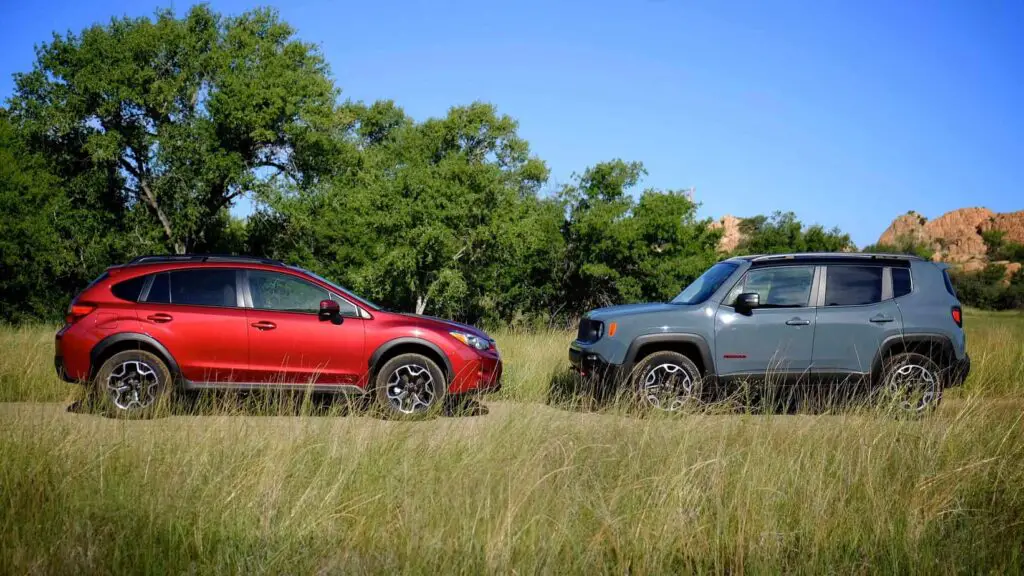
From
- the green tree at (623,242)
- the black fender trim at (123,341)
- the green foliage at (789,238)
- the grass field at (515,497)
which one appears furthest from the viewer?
the green foliage at (789,238)

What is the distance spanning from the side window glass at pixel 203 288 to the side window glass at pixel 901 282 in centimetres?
733

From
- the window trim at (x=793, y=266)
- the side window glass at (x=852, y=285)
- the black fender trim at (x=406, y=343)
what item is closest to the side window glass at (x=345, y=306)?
the black fender trim at (x=406, y=343)

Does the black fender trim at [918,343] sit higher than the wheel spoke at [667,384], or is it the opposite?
the black fender trim at [918,343]

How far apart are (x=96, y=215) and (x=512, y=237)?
14.6 meters

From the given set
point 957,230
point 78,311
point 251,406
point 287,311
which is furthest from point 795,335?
point 957,230

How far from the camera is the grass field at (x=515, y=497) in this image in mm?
3875

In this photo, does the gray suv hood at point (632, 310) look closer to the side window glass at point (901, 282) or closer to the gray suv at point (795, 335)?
the gray suv at point (795, 335)

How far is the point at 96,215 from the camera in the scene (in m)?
27.2

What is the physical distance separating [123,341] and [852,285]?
794cm

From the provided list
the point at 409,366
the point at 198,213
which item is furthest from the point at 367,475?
the point at 198,213

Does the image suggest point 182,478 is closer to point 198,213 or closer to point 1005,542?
point 1005,542

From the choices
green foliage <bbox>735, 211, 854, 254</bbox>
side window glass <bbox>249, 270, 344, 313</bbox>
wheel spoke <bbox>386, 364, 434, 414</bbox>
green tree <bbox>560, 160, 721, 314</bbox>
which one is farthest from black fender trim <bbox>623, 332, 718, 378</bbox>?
green foliage <bbox>735, 211, 854, 254</bbox>

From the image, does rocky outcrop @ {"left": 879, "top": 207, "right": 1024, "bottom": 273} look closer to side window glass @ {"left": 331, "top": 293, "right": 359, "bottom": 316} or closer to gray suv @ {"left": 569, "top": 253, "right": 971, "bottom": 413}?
gray suv @ {"left": 569, "top": 253, "right": 971, "bottom": 413}

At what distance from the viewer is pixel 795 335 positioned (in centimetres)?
855
